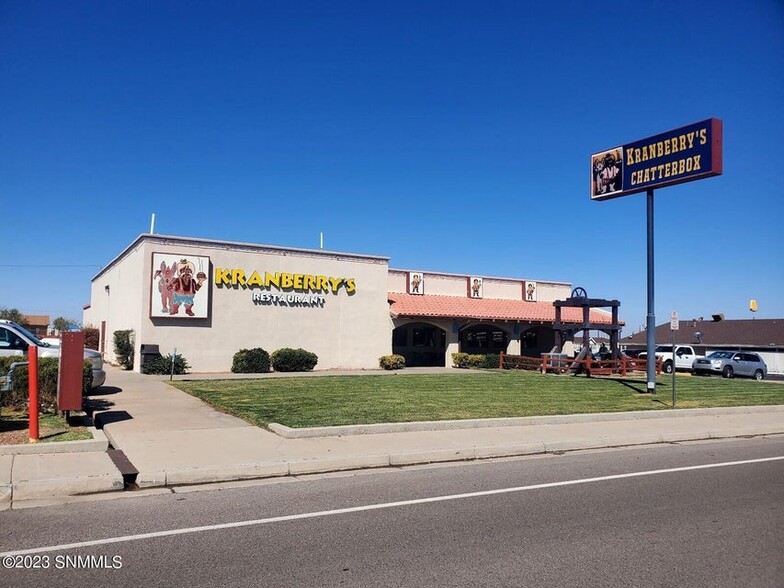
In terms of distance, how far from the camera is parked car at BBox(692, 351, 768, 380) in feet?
123

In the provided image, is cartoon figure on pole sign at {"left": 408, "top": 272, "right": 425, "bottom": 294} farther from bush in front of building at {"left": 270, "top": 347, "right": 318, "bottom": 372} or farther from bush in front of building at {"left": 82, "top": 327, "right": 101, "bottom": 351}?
bush in front of building at {"left": 82, "top": 327, "right": 101, "bottom": 351}

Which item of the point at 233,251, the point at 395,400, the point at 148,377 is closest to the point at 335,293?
the point at 233,251

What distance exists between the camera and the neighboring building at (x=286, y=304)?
88.1 ft

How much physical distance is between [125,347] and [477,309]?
18611 millimetres

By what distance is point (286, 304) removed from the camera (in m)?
29.8

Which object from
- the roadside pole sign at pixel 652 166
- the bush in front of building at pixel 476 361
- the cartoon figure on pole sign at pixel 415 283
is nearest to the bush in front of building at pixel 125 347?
the cartoon figure on pole sign at pixel 415 283

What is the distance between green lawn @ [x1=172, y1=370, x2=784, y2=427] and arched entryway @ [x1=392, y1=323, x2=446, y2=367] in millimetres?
12113

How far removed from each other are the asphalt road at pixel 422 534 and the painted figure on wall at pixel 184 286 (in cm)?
1954

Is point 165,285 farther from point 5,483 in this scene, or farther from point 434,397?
point 5,483

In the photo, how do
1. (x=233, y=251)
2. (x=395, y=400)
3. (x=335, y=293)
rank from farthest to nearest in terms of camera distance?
(x=335, y=293) → (x=233, y=251) → (x=395, y=400)

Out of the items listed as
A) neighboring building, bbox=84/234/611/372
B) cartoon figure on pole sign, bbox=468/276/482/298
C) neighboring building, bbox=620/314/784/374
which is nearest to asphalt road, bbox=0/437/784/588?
neighboring building, bbox=84/234/611/372

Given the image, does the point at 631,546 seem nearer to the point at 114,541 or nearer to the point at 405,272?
the point at 114,541

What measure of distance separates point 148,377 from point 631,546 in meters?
21.0

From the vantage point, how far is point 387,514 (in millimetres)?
7066
